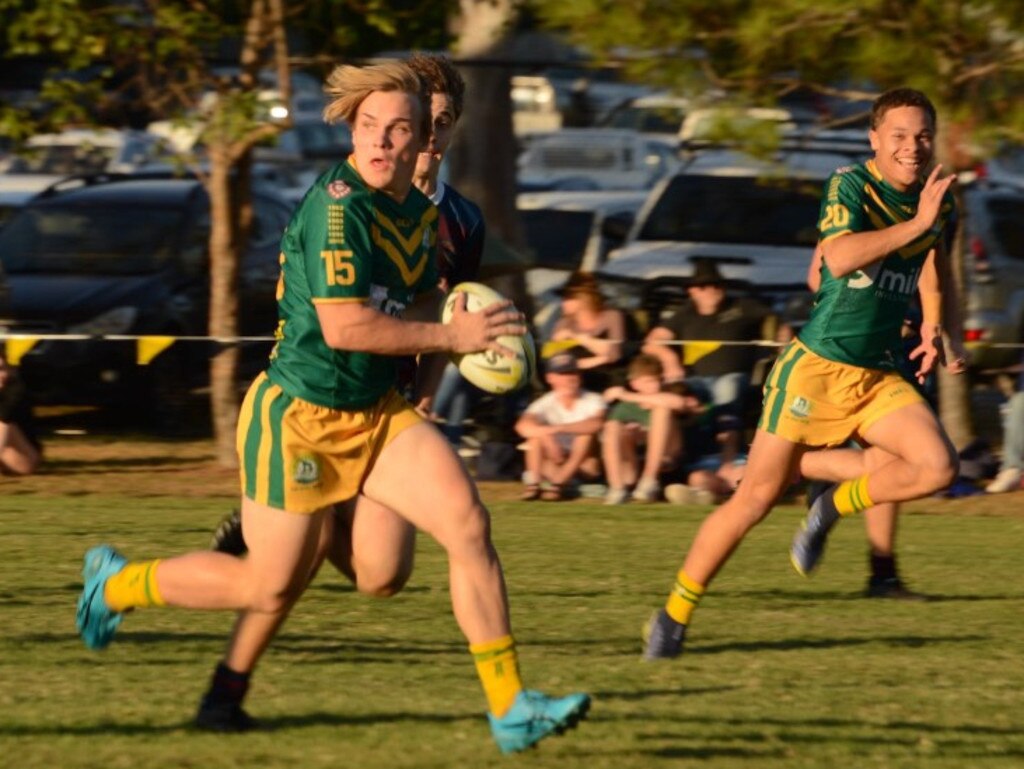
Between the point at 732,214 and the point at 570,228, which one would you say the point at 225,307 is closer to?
the point at 732,214

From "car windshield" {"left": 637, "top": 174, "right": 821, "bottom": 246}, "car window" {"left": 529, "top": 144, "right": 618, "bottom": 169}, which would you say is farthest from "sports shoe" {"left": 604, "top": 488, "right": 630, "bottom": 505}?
"car window" {"left": 529, "top": 144, "right": 618, "bottom": 169}

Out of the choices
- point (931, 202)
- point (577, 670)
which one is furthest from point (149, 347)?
point (931, 202)

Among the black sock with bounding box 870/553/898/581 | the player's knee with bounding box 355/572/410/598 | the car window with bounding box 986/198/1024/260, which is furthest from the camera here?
the car window with bounding box 986/198/1024/260

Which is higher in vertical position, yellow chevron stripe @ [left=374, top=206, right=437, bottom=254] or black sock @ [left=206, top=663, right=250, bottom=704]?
yellow chevron stripe @ [left=374, top=206, right=437, bottom=254]

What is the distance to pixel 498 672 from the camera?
5.68 metres

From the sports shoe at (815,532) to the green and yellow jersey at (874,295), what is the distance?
0.84m

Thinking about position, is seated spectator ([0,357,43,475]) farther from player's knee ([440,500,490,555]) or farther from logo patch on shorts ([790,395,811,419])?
player's knee ([440,500,490,555])

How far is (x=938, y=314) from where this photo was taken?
810 cm

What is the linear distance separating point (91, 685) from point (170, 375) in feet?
31.6

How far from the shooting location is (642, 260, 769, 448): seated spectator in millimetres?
14117

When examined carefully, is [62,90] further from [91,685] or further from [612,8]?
[91,685]

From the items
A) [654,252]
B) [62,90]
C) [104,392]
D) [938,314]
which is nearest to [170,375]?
[104,392]

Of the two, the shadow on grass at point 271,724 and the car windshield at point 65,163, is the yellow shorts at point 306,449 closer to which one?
the shadow on grass at point 271,724

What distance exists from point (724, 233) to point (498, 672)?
11.8 meters
